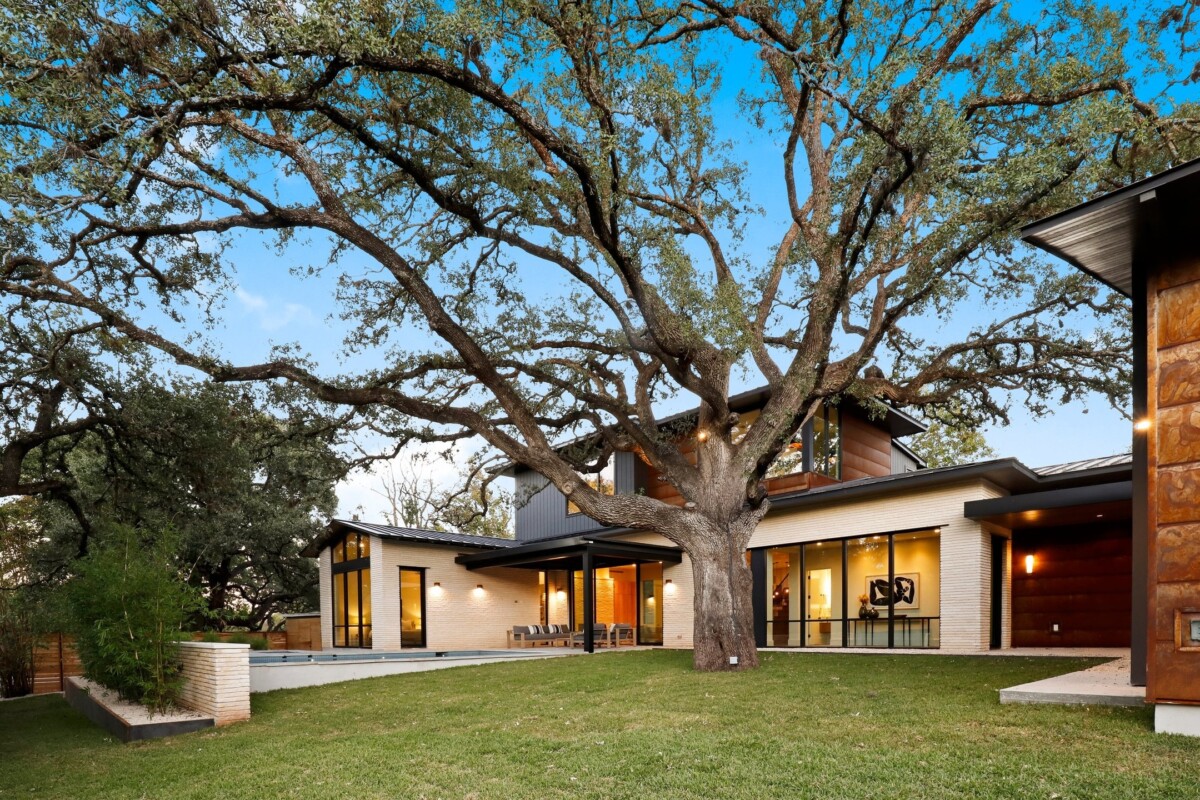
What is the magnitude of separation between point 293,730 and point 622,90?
333 inches

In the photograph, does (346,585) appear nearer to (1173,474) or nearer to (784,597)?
(784,597)

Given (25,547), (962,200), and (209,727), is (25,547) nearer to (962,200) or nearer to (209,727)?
(209,727)

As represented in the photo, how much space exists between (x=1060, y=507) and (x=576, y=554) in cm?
1030

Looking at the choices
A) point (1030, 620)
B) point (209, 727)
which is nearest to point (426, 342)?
point (209, 727)

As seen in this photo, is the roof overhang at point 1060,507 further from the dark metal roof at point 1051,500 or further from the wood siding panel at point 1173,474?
the wood siding panel at point 1173,474

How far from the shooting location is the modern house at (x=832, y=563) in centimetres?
1414

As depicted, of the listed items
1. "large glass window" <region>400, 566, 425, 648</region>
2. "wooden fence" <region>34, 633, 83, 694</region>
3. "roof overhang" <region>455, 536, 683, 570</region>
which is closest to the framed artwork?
"roof overhang" <region>455, 536, 683, 570</region>

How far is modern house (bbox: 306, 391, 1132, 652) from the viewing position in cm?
1414

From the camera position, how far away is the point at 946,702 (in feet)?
24.6

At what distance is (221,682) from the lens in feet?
31.3

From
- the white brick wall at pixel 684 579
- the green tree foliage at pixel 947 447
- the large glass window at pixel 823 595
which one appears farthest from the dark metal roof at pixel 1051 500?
the green tree foliage at pixel 947 447

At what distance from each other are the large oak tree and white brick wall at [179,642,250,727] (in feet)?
12.5

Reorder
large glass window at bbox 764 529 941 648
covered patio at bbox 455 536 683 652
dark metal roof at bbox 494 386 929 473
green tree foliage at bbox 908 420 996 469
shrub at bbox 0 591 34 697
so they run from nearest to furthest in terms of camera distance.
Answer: large glass window at bbox 764 529 941 648 → shrub at bbox 0 591 34 697 → dark metal roof at bbox 494 386 929 473 → covered patio at bbox 455 536 683 652 → green tree foliage at bbox 908 420 996 469

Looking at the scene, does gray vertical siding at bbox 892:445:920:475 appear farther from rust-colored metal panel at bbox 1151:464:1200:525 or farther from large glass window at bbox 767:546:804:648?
rust-colored metal panel at bbox 1151:464:1200:525
